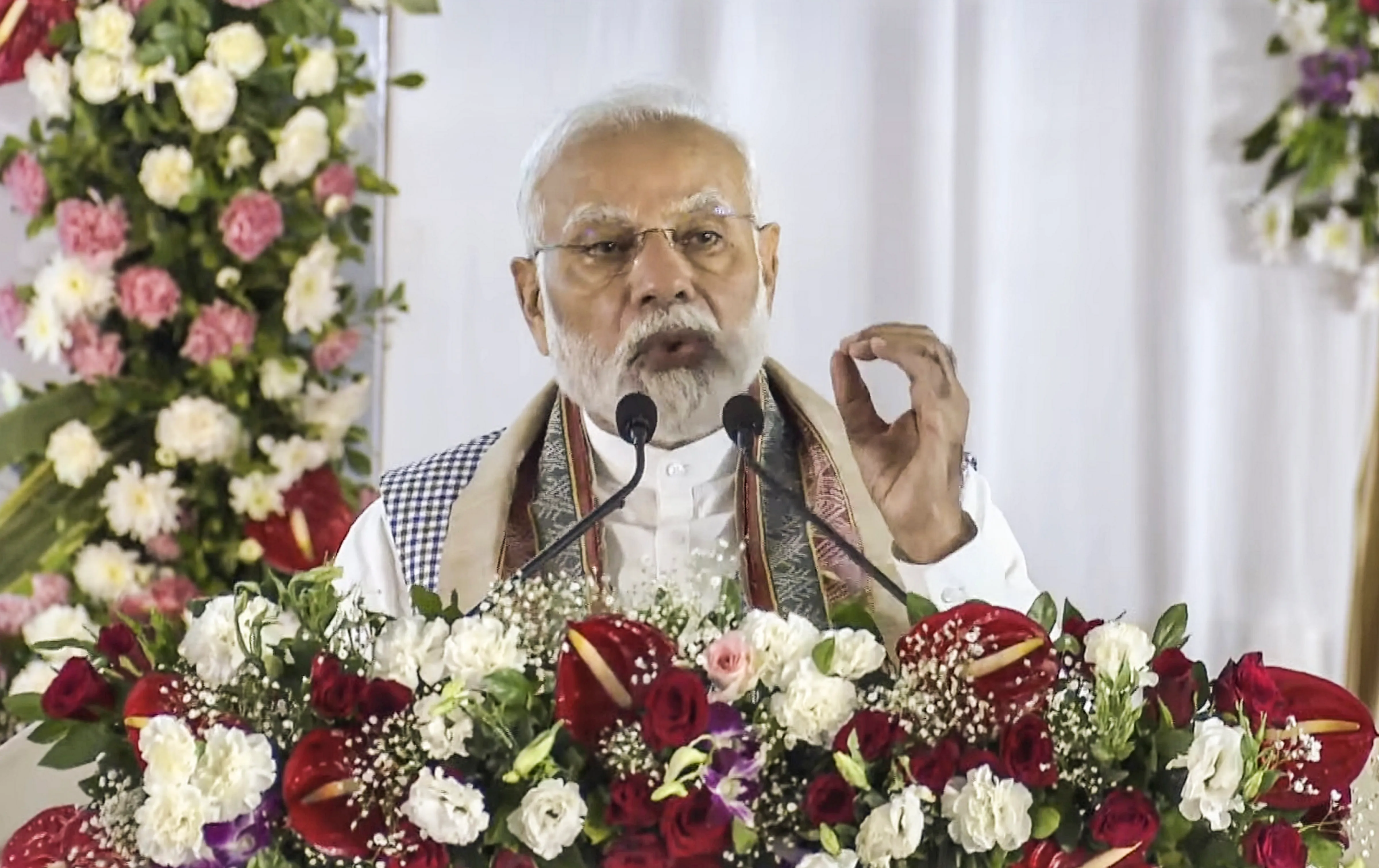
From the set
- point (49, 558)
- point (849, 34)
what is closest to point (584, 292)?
point (849, 34)

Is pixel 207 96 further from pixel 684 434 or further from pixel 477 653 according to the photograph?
pixel 477 653

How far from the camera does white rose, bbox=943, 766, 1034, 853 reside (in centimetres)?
98

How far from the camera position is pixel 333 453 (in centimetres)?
202

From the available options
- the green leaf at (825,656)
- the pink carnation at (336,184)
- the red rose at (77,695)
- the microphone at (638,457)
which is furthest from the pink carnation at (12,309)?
the green leaf at (825,656)

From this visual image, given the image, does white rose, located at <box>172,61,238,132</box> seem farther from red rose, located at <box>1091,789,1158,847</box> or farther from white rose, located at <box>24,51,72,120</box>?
red rose, located at <box>1091,789,1158,847</box>

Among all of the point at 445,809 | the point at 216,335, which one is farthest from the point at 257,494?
the point at 445,809

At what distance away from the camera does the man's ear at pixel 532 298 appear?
1.74 m

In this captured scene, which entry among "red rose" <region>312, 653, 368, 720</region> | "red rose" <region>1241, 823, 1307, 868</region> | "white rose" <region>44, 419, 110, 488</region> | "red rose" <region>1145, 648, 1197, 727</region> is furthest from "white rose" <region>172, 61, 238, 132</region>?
"red rose" <region>1241, 823, 1307, 868</region>

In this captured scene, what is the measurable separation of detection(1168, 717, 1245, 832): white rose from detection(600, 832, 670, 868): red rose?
384mm

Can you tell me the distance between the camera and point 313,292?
1.98m

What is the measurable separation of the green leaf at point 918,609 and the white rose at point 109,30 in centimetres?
146

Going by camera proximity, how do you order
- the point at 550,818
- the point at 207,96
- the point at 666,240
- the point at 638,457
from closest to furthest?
the point at 550,818 < the point at 638,457 < the point at 666,240 < the point at 207,96

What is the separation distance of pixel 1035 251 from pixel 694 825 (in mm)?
1301

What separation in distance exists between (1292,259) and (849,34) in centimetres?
76
